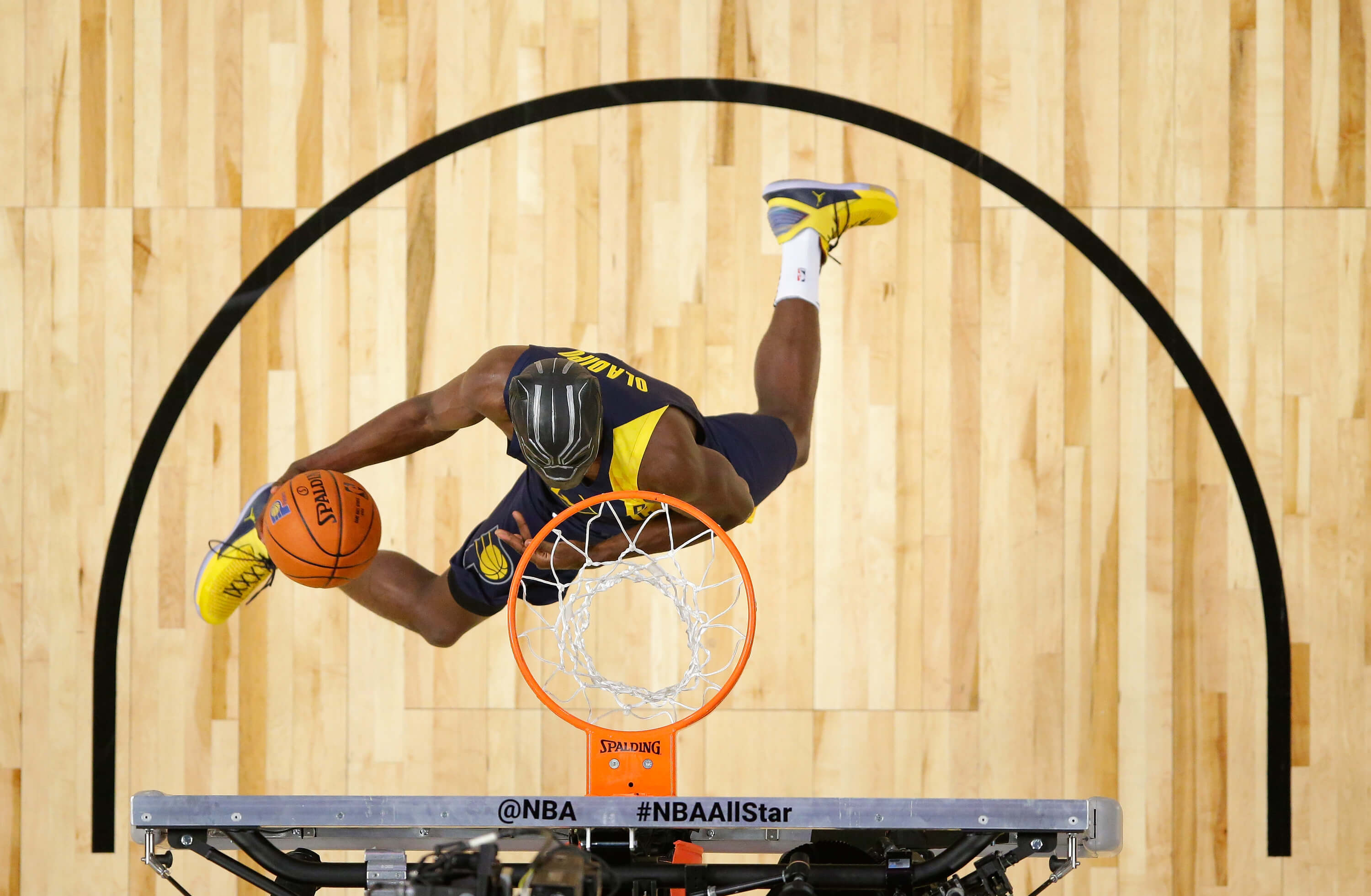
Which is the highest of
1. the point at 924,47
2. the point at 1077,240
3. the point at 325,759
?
the point at 924,47

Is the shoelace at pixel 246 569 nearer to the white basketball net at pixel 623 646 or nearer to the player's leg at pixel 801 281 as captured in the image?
the white basketball net at pixel 623 646

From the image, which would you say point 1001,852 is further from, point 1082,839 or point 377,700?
point 377,700

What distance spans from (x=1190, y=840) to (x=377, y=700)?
299 cm

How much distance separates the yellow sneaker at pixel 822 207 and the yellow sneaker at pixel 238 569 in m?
1.90

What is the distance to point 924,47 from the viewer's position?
13.8 ft

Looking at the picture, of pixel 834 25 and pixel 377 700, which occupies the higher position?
pixel 834 25

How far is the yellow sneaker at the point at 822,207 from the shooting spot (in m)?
3.80

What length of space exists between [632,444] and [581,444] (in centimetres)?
29

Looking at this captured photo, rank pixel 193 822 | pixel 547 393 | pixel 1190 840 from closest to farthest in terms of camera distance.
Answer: pixel 193 822 → pixel 547 393 → pixel 1190 840

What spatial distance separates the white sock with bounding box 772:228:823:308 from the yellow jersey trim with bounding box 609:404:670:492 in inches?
41.7

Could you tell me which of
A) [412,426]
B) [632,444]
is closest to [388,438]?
[412,426]

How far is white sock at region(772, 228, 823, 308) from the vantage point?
3729mm

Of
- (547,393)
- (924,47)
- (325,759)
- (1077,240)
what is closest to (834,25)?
(924,47)

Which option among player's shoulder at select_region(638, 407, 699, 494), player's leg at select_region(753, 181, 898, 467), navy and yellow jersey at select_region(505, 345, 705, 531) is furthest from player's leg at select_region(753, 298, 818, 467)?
player's shoulder at select_region(638, 407, 699, 494)
